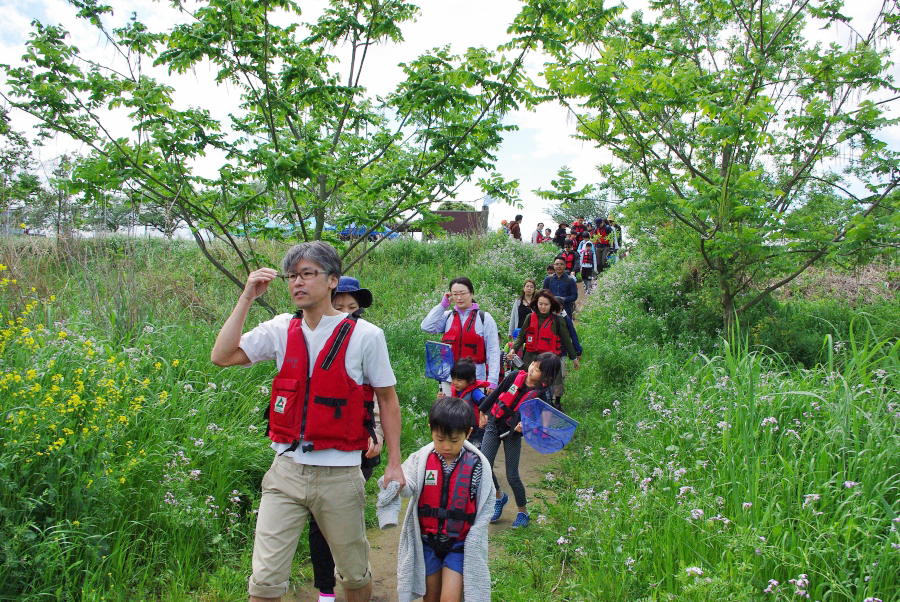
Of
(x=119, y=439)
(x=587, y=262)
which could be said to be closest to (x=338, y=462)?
(x=119, y=439)

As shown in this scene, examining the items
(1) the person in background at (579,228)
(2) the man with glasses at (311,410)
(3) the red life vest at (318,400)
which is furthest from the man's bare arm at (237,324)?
(1) the person in background at (579,228)

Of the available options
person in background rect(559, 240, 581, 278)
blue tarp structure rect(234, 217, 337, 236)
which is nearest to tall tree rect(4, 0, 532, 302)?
blue tarp structure rect(234, 217, 337, 236)

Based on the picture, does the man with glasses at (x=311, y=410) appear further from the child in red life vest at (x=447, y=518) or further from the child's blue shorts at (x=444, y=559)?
the child's blue shorts at (x=444, y=559)

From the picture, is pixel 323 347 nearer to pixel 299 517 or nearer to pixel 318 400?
pixel 318 400

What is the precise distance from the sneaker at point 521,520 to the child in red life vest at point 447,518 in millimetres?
1872

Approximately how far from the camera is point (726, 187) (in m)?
6.98

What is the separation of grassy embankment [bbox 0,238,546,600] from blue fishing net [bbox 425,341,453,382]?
2.55 ft

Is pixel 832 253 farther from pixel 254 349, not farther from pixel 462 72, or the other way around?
pixel 254 349

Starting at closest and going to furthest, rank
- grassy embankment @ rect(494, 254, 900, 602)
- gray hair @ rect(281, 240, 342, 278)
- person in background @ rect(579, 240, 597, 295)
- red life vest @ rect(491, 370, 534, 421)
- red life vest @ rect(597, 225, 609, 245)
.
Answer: gray hair @ rect(281, 240, 342, 278) < grassy embankment @ rect(494, 254, 900, 602) < red life vest @ rect(491, 370, 534, 421) < red life vest @ rect(597, 225, 609, 245) < person in background @ rect(579, 240, 597, 295)

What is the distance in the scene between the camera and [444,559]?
3260 millimetres

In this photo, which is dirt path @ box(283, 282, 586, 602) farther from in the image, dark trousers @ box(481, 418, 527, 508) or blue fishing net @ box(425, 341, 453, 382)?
blue fishing net @ box(425, 341, 453, 382)

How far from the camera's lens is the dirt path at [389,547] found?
4031mm

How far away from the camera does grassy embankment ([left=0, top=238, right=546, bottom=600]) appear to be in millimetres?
3490

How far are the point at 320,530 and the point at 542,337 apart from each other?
474 cm
